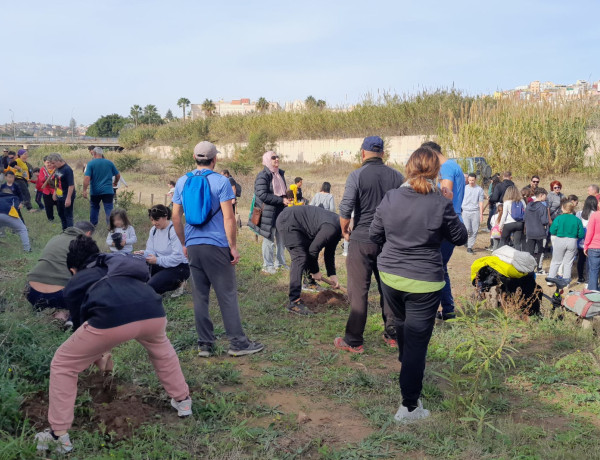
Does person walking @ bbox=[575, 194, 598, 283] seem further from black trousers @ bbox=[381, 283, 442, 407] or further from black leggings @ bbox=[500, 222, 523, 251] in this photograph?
black trousers @ bbox=[381, 283, 442, 407]

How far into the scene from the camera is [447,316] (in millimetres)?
6133

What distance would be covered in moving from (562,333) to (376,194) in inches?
106

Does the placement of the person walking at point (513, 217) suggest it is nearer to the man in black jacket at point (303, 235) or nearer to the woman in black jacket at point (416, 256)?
the man in black jacket at point (303, 235)

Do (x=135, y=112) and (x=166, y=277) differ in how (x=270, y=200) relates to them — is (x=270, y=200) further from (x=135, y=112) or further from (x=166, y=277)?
(x=135, y=112)

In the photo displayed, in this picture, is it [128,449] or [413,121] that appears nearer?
[128,449]

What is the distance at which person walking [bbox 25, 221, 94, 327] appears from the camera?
5.74 meters

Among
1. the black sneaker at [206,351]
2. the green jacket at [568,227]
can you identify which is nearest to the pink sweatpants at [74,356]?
the black sneaker at [206,351]

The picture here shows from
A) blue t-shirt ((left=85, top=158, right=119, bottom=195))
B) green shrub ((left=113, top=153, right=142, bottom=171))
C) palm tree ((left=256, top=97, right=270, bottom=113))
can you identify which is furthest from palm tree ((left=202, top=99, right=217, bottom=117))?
blue t-shirt ((left=85, top=158, right=119, bottom=195))

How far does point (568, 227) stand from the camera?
8992 millimetres

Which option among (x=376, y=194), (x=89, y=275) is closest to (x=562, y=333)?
(x=376, y=194)

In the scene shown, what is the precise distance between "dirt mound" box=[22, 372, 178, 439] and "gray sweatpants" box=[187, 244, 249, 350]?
1.03m

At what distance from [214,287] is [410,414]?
211 centimetres

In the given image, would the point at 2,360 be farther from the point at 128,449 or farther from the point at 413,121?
the point at 413,121

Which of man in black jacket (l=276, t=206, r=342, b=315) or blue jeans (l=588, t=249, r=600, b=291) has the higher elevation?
man in black jacket (l=276, t=206, r=342, b=315)
